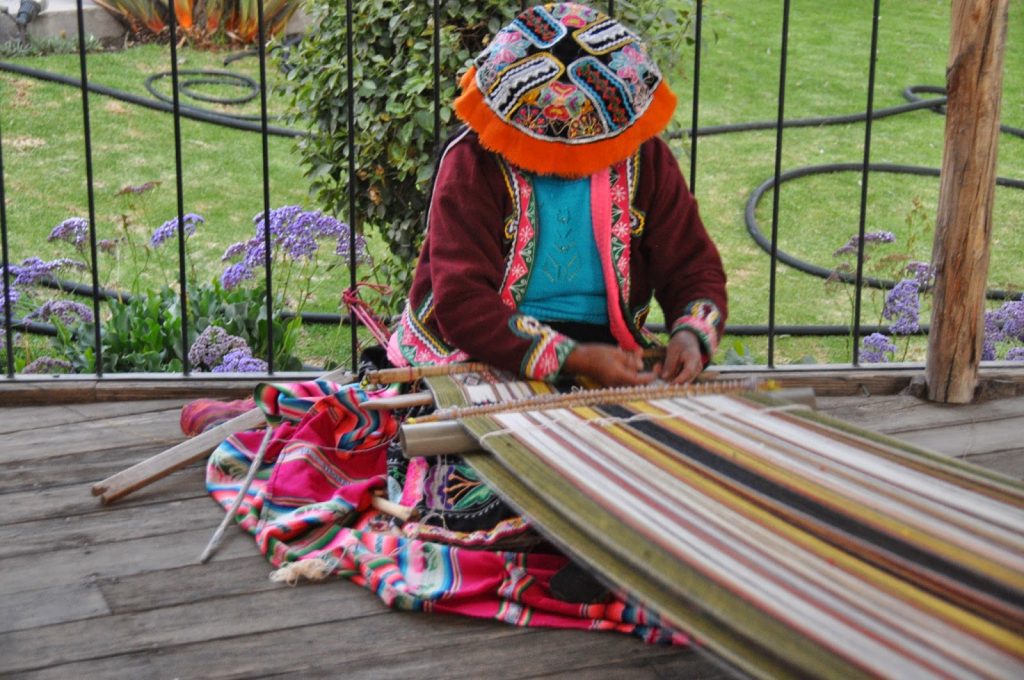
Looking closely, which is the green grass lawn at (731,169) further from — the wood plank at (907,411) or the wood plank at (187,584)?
the wood plank at (187,584)

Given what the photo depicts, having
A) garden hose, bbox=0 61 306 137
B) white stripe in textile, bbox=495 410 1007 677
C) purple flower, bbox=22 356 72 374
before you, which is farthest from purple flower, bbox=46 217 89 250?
garden hose, bbox=0 61 306 137

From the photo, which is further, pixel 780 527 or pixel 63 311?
pixel 63 311

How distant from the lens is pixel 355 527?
79.4 inches

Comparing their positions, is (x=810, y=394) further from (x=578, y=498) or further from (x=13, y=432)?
(x=13, y=432)

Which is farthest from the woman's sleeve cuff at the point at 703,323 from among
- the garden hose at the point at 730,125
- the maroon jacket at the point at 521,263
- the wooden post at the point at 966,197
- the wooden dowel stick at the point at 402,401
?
the garden hose at the point at 730,125

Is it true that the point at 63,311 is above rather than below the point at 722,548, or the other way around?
above

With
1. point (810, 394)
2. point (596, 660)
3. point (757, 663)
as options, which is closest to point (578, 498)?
point (596, 660)

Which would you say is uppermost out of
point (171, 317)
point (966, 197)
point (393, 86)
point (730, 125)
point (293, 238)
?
point (730, 125)

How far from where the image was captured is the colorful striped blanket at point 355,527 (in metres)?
1.76

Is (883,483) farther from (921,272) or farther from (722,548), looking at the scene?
(921,272)

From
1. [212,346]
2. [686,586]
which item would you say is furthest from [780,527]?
[212,346]

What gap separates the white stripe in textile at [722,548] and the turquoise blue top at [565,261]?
1.05 ft

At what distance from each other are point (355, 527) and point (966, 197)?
1489mm

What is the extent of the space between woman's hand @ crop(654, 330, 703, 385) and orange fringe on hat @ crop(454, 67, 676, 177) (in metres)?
0.34
